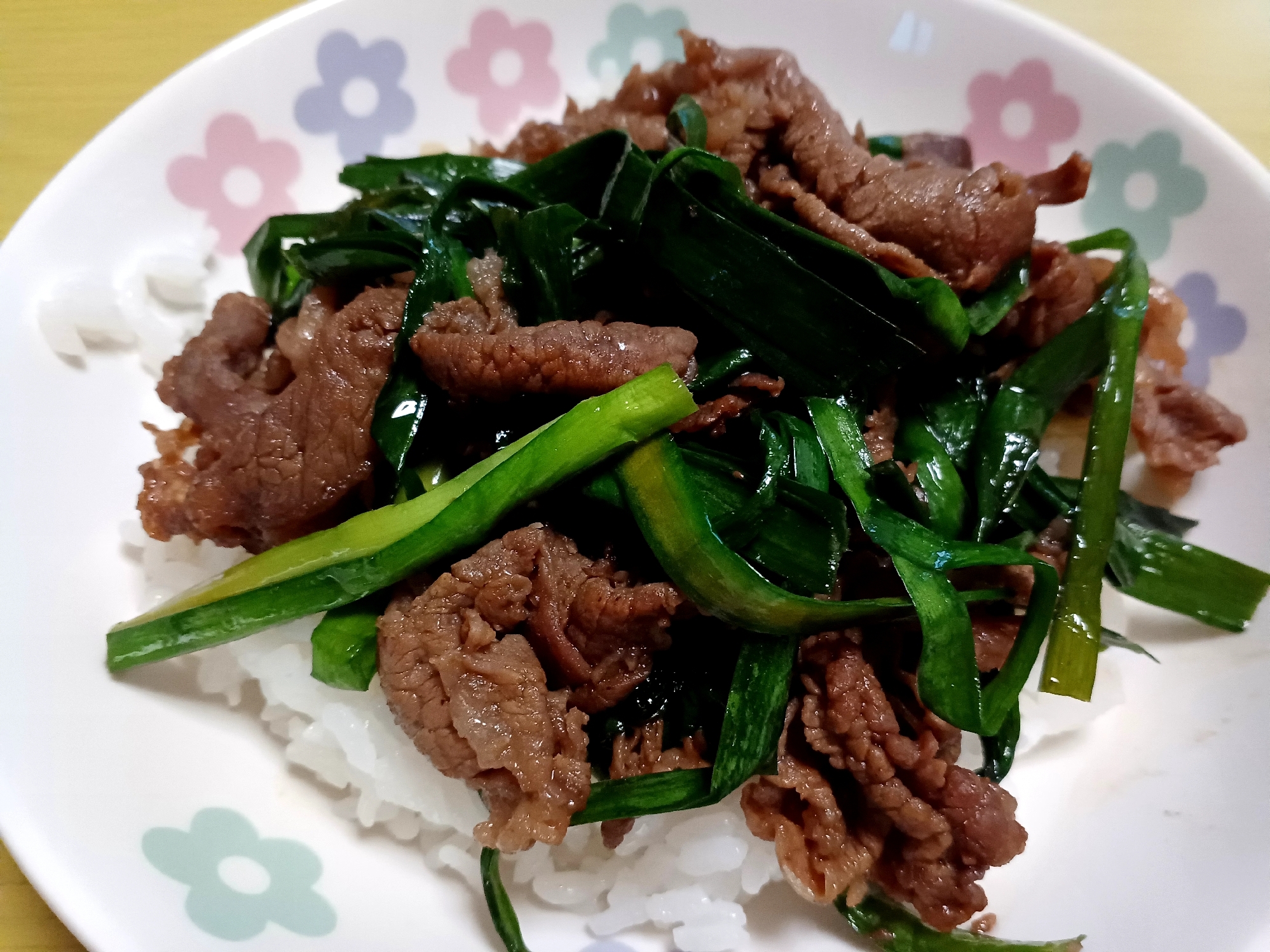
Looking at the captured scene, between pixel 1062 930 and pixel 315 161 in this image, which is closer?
pixel 1062 930

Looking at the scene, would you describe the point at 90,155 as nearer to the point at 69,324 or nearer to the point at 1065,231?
the point at 69,324

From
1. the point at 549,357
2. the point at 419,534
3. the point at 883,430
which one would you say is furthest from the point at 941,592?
the point at 419,534

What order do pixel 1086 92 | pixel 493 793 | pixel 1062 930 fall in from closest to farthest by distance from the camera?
1. pixel 493 793
2. pixel 1062 930
3. pixel 1086 92

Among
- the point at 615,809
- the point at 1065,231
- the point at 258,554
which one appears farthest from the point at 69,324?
the point at 1065,231

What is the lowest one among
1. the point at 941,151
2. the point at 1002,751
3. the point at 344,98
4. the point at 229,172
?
the point at 1002,751

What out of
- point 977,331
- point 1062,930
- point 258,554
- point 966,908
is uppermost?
point 977,331

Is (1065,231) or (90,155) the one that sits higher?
(90,155)

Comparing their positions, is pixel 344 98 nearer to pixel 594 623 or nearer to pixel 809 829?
pixel 594 623

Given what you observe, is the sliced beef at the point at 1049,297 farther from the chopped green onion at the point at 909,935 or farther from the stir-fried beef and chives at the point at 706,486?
the chopped green onion at the point at 909,935
